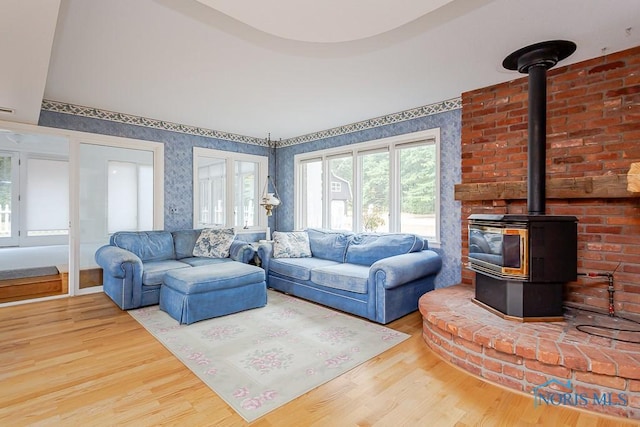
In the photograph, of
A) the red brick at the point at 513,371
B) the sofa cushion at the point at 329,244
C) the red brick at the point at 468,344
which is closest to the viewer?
the red brick at the point at 513,371

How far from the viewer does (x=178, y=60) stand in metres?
2.80

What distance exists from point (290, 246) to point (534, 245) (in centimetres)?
311

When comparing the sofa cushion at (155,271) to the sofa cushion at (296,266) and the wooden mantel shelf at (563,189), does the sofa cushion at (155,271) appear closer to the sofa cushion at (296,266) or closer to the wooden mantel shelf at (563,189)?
the sofa cushion at (296,266)

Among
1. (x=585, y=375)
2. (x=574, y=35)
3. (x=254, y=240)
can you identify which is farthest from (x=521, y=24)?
(x=254, y=240)

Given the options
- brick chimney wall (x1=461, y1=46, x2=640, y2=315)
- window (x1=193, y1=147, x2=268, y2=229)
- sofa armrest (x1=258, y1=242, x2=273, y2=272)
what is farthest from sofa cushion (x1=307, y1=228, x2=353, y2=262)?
brick chimney wall (x1=461, y1=46, x2=640, y2=315)

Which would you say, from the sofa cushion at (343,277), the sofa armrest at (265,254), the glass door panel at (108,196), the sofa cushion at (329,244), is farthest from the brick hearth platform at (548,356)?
the glass door panel at (108,196)

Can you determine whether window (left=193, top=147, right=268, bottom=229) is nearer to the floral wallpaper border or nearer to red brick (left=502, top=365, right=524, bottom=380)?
the floral wallpaper border

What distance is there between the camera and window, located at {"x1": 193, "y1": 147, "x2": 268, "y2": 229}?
531 cm

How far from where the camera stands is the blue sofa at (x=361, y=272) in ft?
10.7

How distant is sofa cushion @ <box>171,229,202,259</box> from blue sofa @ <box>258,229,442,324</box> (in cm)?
105

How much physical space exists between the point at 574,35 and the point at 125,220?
17.9ft

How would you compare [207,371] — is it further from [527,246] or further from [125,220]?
[125,220]

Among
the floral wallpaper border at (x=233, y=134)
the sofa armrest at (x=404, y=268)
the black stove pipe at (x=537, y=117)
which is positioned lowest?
the sofa armrest at (x=404, y=268)

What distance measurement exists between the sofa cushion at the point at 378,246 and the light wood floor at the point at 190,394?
1.27m
